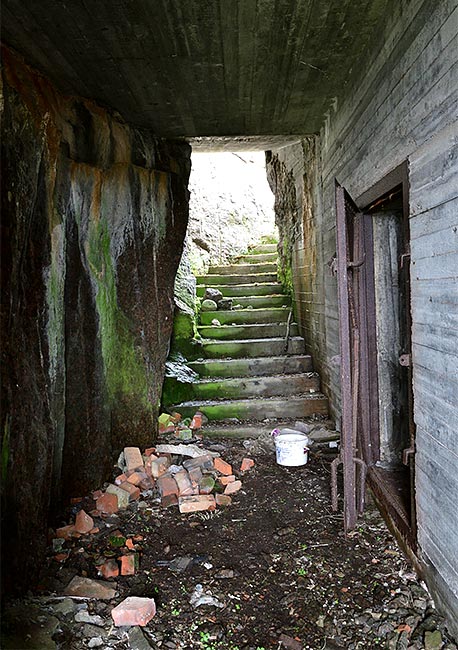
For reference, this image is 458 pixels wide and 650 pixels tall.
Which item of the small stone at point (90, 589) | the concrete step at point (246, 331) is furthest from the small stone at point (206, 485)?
the concrete step at point (246, 331)

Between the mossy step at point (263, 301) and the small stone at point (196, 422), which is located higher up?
the mossy step at point (263, 301)

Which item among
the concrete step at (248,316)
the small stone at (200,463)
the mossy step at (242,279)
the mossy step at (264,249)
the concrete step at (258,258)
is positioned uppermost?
the mossy step at (264,249)

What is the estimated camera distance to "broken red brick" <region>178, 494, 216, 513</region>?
3.54 m

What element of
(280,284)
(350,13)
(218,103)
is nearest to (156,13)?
(350,13)

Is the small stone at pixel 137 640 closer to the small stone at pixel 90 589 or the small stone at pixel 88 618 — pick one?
the small stone at pixel 88 618

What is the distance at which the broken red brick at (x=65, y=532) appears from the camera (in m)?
3.16

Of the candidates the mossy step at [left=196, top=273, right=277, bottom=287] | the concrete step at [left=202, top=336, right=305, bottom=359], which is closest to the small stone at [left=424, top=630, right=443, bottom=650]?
the concrete step at [left=202, top=336, right=305, bottom=359]

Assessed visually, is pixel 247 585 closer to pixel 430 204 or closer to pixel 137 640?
pixel 137 640

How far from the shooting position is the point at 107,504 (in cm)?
354

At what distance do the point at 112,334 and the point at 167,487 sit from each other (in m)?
1.33

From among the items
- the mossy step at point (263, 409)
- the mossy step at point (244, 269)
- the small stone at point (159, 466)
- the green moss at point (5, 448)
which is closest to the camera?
the green moss at point (5, 448)

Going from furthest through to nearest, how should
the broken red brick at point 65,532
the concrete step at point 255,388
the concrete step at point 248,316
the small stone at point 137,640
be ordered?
the concrete step at point 248,316, the concrete step at point 255,388, the broken red brick at point 65,532, the small stone at point 137,640

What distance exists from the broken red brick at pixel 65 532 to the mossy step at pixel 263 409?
2.07m

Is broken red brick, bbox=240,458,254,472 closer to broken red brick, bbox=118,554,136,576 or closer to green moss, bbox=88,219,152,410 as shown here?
green moss, bbox=88,219,152,410
